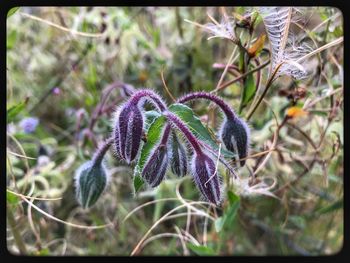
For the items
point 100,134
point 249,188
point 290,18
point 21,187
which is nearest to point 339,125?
point 249,188

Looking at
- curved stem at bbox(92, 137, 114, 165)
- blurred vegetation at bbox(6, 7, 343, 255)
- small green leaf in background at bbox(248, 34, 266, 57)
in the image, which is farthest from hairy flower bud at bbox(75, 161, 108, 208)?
small green leaf in background at bbox(248, 34, 266, 57)

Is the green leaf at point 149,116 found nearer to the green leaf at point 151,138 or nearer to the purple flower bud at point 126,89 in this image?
the green leaf at point 151,138

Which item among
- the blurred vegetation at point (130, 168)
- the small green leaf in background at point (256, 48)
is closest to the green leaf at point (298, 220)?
the blurred vegetation at point (130, 168)

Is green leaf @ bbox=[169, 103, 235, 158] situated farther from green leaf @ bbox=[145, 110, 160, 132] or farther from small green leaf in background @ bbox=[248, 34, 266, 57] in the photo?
small green leaf in background @ bbox=[248, 34, 266, 57]

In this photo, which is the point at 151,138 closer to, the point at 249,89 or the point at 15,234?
the point at 249,89

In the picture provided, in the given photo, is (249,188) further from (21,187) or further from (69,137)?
(69,137)

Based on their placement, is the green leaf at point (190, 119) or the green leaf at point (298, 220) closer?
the green leaf at point (190, 119)
